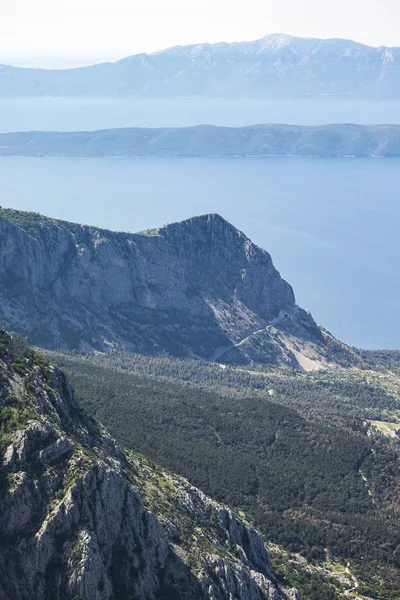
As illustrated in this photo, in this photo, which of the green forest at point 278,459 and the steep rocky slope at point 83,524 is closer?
the steep rocky slope at point 83,524

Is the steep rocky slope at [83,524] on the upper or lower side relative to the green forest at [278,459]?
upper

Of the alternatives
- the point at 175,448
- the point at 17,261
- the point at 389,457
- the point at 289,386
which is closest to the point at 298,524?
the point at 175,448

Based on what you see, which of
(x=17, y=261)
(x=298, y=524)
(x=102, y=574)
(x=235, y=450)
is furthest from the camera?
Result: (x=17, y=261)

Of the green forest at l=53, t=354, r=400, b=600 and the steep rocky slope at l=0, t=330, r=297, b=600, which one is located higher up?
the steep rocky slope at l=0, t=330, r=297, b=600

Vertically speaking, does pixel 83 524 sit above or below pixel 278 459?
above

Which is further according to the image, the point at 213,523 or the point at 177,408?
the point at 177,408

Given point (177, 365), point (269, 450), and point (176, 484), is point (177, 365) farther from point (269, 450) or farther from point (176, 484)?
point (176, 484)

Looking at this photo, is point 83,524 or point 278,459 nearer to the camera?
point 83,524

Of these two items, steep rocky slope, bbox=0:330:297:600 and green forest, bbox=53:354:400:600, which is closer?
steep rocky slope, bbox=0:330:297:600
